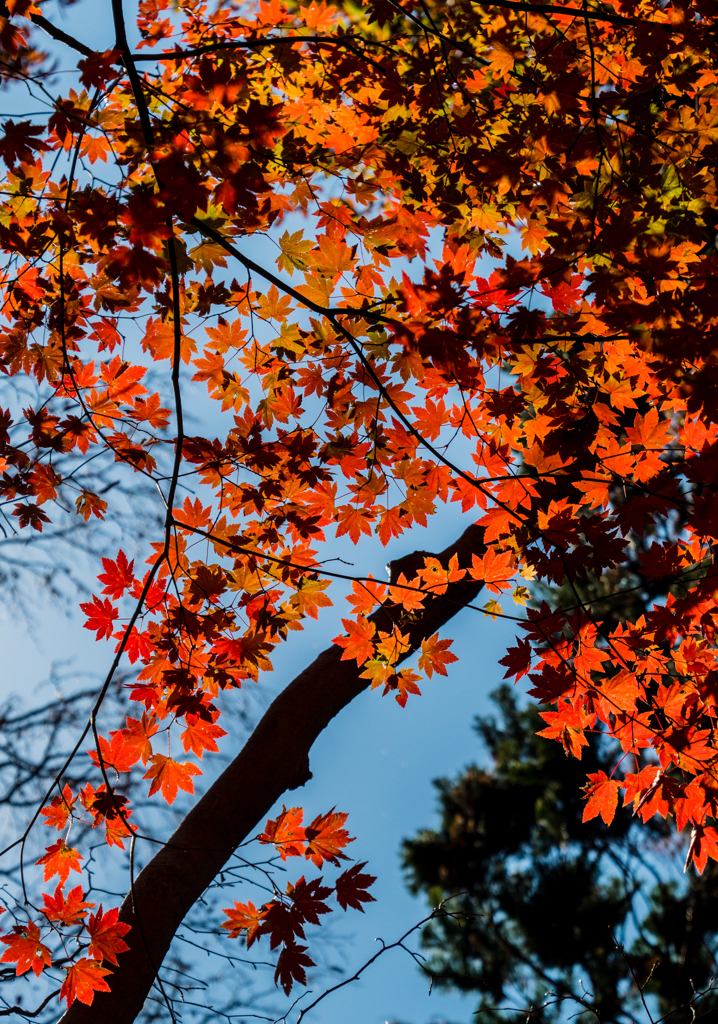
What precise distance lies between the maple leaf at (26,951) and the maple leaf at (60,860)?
5.1 inches

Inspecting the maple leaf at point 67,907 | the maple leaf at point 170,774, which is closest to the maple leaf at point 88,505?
the maple leaf at point 170,774

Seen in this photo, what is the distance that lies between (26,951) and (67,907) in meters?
0.13

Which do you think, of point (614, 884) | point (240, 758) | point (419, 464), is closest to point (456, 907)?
point (614, 884)

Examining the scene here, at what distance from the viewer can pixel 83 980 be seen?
171cm

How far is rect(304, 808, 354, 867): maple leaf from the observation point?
1.91 meters

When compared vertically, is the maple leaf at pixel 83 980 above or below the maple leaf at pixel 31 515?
below

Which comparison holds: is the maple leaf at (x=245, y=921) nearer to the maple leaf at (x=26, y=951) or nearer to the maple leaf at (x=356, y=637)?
the maple leaf at (x=26, y=951)

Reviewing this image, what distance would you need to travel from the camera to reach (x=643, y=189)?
2.18 m

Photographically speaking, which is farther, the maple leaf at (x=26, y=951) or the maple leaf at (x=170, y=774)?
the maple leaf at (x=170, y=774)

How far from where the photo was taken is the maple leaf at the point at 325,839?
1914 mm

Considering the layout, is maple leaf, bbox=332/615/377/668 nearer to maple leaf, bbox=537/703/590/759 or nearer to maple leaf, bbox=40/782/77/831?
maple leaf, bbox=537/703/590/759

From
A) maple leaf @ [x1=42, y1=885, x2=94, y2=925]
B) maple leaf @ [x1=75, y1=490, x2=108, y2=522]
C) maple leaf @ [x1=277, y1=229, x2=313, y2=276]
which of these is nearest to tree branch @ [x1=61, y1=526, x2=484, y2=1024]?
maple leaf @ [x1=42, y1=885, x2=94, y2=925]

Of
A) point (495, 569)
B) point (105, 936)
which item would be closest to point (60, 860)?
point (105, 936)

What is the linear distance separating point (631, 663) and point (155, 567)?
1491mm
